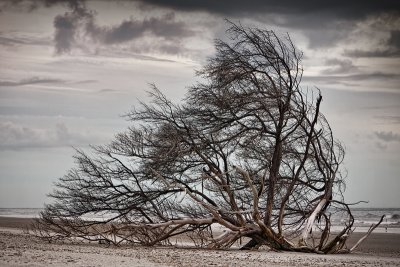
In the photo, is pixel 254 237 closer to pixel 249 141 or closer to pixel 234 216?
pixel 234 216

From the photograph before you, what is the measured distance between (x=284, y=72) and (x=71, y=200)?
7.27 metres

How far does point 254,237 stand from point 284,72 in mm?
4721

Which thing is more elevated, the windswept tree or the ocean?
the windswept tree

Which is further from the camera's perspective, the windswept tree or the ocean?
the ocean

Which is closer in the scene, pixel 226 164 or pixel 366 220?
pixel 226 164

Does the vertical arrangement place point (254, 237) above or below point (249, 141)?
below

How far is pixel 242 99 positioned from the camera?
17.8m

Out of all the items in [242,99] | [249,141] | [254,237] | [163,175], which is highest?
[242,99]

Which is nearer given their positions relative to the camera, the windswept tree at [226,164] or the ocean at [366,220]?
the windswept tree at [226,164]

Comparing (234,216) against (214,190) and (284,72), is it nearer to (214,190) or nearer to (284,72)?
(214,190)

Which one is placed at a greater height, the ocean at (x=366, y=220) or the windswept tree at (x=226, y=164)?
the windswept tree at (x=226, y=164)

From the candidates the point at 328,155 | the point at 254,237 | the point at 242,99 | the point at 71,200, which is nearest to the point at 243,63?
the point at 242,99

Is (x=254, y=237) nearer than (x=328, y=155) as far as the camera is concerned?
Yes

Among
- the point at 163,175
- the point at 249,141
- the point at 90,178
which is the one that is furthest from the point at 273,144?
the point at 90,178
